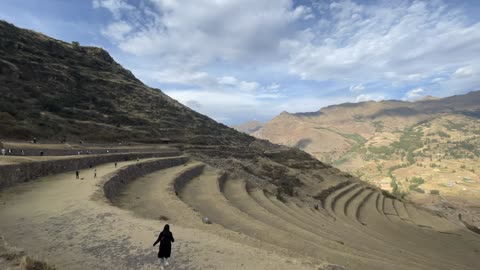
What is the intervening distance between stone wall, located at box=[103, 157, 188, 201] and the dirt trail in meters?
5.24

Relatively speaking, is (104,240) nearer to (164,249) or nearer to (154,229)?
(154,229)

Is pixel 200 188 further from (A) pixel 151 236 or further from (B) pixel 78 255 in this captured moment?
(B) pixel 78 255

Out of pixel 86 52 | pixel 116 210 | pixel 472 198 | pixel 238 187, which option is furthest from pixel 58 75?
pixel 472 198

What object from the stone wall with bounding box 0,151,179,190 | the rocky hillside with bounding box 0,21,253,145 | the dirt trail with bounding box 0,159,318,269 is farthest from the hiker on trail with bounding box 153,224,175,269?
the rocky hillside with bounding box 0,21,253,145

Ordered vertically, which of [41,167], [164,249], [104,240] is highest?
[41,167]

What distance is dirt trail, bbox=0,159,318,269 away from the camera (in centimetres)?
1220

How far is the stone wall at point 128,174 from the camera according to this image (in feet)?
87.5

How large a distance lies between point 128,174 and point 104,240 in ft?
70.5

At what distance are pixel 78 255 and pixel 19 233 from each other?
15.4 ft

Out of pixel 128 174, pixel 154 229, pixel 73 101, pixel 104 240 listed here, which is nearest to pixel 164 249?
pixel 104 240

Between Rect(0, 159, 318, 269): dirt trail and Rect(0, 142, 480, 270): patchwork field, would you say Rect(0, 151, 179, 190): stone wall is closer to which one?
Rect(0, 142, 480, 270): patchwork field

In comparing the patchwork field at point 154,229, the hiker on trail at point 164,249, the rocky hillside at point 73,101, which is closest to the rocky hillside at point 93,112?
the rocky hillside at point 73,101

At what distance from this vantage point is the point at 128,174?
34.8 meters

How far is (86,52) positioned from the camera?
123 m
